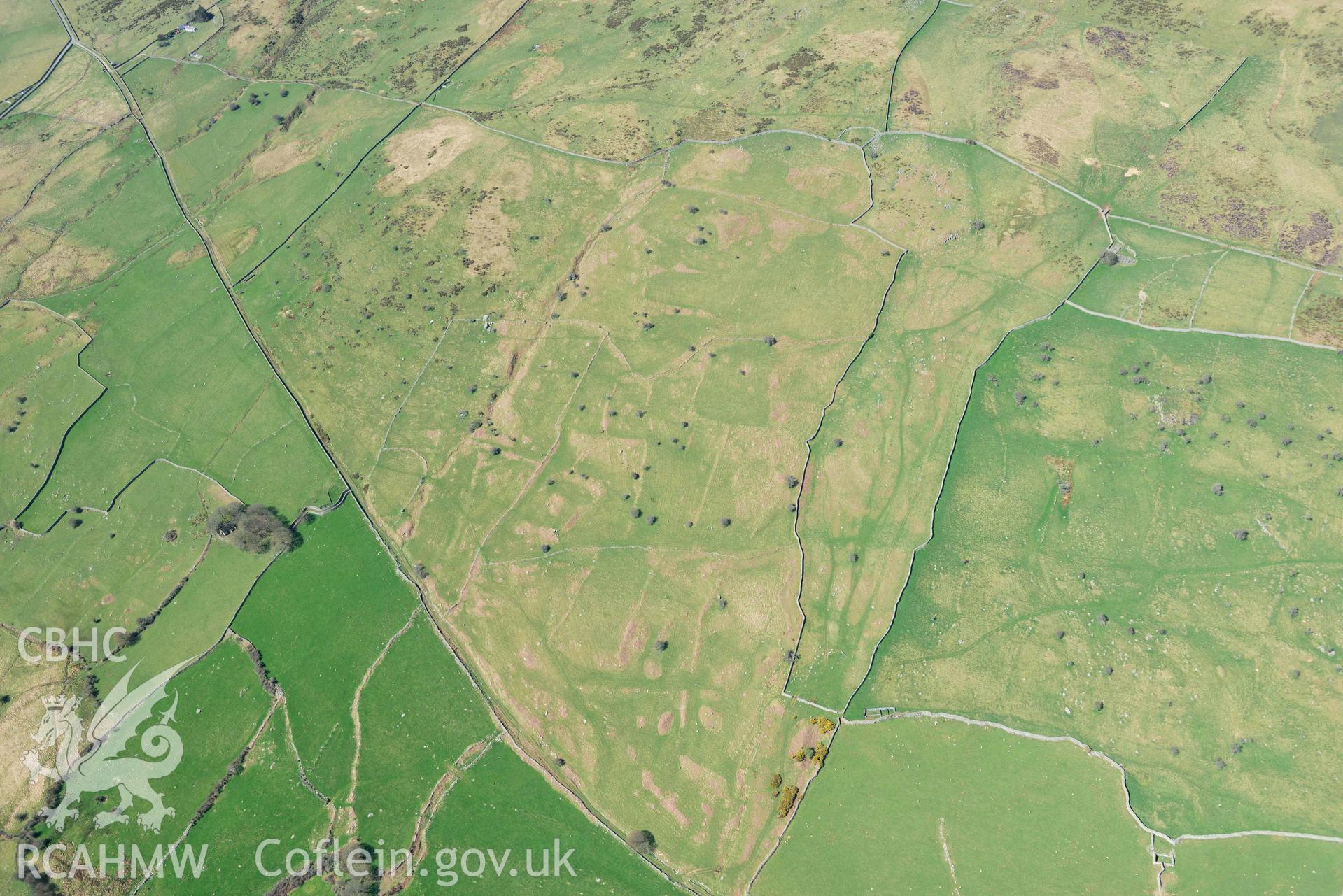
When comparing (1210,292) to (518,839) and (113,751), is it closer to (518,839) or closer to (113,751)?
(518,839)

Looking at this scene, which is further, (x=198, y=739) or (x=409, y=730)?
(x=198, y=739)

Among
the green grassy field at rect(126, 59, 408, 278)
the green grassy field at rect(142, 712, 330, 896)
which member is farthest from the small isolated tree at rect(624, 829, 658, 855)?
the green grassy field at rect(126, 59, 408, 278)

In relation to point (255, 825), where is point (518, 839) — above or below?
below

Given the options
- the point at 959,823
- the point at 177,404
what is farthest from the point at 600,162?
the point at 959,823

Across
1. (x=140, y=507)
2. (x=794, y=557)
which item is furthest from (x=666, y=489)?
(x=140, y=507)

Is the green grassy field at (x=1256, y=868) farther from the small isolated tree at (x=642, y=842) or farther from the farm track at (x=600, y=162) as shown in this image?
the small isolated tree at (x=642, y=842)

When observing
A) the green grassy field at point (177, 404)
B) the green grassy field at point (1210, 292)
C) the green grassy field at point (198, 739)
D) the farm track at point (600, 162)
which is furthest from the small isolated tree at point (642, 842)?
the green grassy field at point (1210, 292)
